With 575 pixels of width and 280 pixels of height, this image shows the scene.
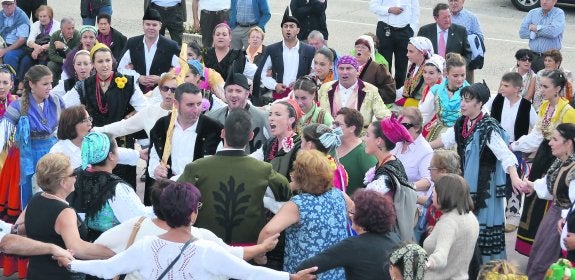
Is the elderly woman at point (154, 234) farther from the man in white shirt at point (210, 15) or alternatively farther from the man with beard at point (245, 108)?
the man in white shirt at point (210, 15)

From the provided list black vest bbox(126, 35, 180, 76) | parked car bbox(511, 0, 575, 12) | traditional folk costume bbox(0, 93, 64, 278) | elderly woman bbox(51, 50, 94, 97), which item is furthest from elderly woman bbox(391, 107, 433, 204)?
parked car bbox(511, 0, 575, 12)

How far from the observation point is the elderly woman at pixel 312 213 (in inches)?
278

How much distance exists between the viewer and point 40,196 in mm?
7102

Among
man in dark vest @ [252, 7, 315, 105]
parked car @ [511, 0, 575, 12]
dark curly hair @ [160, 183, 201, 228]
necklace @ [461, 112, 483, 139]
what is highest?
dark curly hair @ [160, 183, 201, 228]

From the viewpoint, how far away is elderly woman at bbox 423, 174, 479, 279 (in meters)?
7.39

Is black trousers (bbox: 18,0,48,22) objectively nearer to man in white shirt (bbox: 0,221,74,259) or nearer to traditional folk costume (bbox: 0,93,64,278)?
traditional folk costume (bbox: 0,93,64,278)

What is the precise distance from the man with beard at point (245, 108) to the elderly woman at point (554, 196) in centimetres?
241

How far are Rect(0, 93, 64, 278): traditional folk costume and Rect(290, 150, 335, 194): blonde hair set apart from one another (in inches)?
143

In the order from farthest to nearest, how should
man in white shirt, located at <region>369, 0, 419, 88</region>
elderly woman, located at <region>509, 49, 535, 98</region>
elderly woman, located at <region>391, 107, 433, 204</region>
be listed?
man in white shirt, located at <region>369, 0, 419, 88</region> → elderly woman, located at <region>509, 49, 535, 98</region> → elderly woman, located at <region>391, 107, 433, 204</region>

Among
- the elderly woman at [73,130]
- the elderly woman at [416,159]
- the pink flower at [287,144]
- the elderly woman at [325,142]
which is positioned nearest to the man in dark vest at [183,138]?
the elderly woman at [73,130]

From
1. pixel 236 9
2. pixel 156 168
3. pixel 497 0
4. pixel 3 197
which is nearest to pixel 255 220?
pixel 156 168

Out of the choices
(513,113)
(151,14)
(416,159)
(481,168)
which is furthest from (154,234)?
(151,14)

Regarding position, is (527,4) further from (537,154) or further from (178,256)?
(178,256)

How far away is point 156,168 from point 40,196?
1910mm
